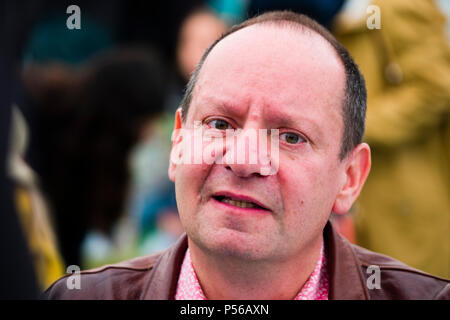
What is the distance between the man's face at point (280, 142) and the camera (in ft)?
6.41

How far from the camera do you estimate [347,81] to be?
2215mm

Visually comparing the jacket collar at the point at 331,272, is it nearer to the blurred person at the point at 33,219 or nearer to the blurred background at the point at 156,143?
the blurred background at the point at 156,143

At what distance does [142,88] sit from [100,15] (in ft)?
6.18

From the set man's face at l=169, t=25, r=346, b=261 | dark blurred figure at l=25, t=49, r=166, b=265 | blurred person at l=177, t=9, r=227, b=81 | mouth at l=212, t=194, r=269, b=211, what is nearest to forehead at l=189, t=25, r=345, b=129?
man's face at l=169, t=25, r=346, b=261

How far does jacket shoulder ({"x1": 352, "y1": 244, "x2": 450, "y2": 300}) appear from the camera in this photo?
2.21 m

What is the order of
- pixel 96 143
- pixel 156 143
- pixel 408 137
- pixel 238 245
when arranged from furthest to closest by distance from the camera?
pixel 156 143 → pixel 96 143 → pixel 408 137 → pixel 238 245

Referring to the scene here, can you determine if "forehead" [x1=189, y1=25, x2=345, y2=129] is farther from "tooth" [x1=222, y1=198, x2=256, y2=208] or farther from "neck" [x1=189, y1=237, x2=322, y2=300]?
"neck" [x1=189, y1=237, x2=322, y2=300]

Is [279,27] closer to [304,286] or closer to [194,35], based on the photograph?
[304,286]

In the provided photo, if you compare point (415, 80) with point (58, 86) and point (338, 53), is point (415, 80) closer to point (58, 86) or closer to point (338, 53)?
point (338, 53)

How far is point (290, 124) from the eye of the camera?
6.70 ft

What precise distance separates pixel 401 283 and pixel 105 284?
1.01m

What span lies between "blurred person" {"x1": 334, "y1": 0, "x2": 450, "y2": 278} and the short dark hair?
3.59 feet

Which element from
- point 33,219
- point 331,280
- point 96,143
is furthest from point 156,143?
point 331,280
